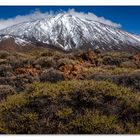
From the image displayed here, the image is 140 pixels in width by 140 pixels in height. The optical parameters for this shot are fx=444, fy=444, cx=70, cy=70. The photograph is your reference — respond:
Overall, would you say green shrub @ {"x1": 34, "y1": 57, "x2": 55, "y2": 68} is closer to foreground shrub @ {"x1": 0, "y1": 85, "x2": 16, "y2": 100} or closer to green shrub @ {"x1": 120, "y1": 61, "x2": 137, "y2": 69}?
green shrub @ {"x1": 120, "y1": 61, "x2": 137, "y2": 69}

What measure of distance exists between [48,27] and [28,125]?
22.4ft

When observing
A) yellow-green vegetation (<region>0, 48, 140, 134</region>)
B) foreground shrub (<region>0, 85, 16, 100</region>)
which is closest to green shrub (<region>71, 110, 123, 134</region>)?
yellow-green vegetation (<region>0, 48, 140, 134</region>)

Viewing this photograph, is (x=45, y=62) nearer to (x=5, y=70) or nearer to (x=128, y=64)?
(x=5, y=70)

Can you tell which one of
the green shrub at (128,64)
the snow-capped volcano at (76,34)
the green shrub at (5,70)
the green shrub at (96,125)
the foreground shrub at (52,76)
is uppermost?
the snow-capped volcano at (76,34)

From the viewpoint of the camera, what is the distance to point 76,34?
12.7 m

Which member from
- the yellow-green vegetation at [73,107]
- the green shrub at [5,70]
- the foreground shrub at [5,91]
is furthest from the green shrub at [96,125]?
the green shrub at [5,70]

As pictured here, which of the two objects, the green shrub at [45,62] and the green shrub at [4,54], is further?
the green shrub at [4,54]

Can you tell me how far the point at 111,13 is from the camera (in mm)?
8930

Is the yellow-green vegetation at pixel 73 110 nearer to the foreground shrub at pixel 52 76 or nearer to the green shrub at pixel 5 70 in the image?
the foreground shrub at pixel 52 76

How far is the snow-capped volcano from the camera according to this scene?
35.1 feet

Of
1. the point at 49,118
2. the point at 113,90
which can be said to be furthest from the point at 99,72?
the point at 49,118

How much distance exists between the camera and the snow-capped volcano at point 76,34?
1070 centimetres
